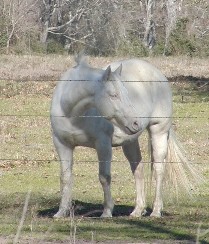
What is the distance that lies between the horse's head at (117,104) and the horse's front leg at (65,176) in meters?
0.85

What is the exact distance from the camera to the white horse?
9984mm

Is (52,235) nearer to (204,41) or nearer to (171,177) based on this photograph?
(171,177)

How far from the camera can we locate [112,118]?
9984 millimetres

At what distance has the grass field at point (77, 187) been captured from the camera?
8969 millimetres

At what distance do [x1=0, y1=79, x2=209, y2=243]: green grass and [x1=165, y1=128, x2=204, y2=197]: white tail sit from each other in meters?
0.29

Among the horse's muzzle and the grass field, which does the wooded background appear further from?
the horse's muzzle

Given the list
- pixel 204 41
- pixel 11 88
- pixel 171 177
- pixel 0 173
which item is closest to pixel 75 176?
pixel 0 173

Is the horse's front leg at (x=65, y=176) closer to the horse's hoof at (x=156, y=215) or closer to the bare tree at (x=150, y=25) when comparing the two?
the horse's hoof at (x=156, y=215)

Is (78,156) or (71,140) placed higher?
(71,140)

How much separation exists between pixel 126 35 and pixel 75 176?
4413cm

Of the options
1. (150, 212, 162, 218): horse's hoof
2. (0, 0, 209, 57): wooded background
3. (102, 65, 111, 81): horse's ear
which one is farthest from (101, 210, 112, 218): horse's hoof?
(0, 0, 209, 57): wooded background

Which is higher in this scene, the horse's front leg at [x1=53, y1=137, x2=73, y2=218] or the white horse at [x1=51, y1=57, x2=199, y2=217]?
the white horse at [x1=51, y1=57, x2=199, y2=217]

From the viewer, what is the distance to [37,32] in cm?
5894

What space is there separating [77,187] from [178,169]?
8.57ft
